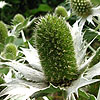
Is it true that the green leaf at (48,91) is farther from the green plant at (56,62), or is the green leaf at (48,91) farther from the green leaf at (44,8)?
the green leaf at (44,8)

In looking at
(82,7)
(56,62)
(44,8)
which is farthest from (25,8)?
(56,62)

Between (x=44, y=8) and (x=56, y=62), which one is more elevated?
(x=56, y=62)

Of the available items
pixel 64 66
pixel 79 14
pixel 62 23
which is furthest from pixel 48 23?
pixel 79 14

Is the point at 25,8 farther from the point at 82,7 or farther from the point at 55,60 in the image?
the point at 55,60

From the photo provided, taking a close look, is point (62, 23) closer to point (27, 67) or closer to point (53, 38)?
point (53, 38)

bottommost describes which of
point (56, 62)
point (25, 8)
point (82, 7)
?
point (25, 8)

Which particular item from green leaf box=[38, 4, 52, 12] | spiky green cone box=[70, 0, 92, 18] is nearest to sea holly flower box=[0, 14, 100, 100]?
spiky green cone box=[70, 0, 92, 18]
